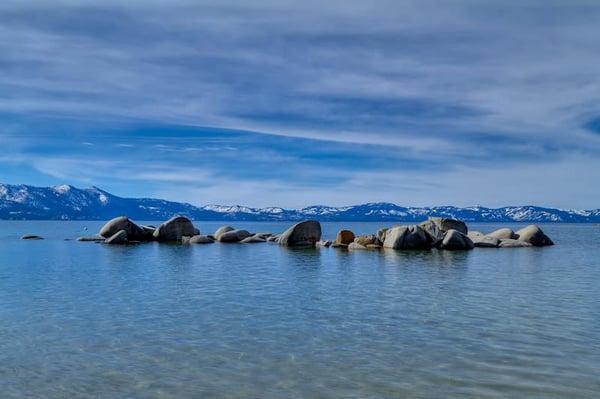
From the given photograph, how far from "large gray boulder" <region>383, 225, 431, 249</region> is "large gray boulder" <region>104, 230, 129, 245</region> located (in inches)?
1232

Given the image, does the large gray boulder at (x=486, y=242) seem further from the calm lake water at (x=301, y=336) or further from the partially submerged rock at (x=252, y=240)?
the partially submerged rock at (x=252, y=240)

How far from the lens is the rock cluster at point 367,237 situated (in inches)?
2095

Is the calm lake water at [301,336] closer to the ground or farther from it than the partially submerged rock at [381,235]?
closer to the ground

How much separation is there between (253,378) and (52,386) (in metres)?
4.09

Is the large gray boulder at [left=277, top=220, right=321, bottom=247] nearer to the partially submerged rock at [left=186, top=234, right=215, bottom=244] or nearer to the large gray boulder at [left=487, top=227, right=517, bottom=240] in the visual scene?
the partially submerged rock at [left=186, top=234, right=215, bottom=244]

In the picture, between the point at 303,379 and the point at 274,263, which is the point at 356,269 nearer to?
the point at 274,263

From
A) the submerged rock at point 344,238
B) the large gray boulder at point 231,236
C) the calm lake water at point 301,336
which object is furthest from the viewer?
the large gray boulder at point 231,236

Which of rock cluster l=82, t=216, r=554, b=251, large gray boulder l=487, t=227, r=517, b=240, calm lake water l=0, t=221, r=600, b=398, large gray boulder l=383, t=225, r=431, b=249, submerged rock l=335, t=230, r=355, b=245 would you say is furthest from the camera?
large gray boulder l=487, t=227, r=517, b=240

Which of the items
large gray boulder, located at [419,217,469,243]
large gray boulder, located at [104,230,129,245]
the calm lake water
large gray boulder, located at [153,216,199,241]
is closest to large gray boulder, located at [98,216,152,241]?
large gray boulder, located at [153,216,199,241]

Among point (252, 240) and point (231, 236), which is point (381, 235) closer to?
point (252, 240)

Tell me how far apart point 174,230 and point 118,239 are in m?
8.23

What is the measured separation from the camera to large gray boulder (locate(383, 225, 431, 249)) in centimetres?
5297

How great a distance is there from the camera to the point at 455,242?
172ft

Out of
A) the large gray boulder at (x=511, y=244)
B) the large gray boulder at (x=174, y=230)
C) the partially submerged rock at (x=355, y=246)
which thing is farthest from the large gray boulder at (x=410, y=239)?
the large gray boulder at (x=174, y=230)
